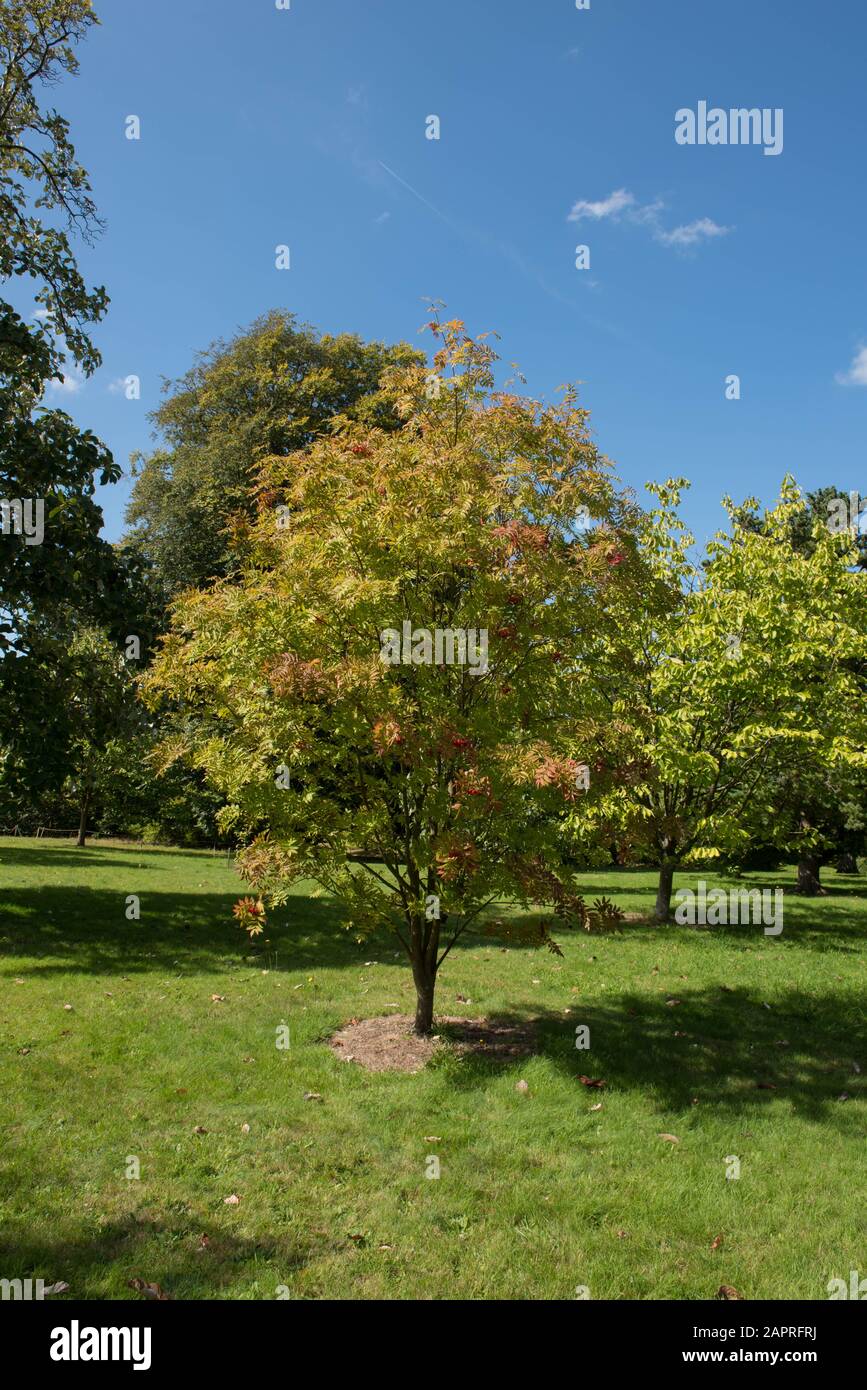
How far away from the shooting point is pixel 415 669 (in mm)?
7293

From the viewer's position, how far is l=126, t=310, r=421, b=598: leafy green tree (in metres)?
23.0

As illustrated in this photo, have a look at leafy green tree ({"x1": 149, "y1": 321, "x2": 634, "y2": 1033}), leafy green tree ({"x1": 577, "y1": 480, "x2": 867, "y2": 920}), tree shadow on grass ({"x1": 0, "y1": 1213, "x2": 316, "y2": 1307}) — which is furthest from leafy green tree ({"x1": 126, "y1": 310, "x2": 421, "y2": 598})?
tree shadow on grass ({"x1": 0, "y1": 1213, "x2": 316, "y2": 1307})

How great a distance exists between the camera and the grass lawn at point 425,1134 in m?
4.43

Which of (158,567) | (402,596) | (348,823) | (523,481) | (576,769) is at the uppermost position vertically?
(158,567)

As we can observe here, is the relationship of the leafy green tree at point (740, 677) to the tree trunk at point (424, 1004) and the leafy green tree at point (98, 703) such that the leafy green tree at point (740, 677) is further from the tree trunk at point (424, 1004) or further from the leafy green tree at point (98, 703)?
the leafy green tree at point (98, 703)

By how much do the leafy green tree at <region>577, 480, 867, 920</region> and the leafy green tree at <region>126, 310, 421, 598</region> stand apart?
438 inches

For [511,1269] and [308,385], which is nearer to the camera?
[511,1269]

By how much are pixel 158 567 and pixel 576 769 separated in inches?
812

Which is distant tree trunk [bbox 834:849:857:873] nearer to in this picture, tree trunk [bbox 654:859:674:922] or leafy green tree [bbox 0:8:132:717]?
tree trunk [bbox 654:859:674:922]

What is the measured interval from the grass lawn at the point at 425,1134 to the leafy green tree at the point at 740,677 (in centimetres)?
367

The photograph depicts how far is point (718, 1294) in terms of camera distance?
4.25 metres

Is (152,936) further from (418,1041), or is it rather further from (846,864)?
(846,864)
